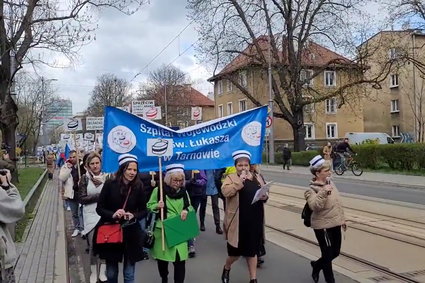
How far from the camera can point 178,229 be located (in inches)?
219

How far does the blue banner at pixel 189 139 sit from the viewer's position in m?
6.53

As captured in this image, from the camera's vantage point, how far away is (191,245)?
8.18 metres

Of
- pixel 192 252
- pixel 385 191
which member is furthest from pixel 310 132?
pixel 192 252

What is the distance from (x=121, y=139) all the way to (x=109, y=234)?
1.62m

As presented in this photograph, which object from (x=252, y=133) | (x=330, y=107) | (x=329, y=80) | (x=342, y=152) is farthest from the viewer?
(x=330, y=107)

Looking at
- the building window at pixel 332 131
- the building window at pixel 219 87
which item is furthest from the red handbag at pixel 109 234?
the building window at pixel 219 87

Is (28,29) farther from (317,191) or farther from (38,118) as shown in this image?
(38,118)

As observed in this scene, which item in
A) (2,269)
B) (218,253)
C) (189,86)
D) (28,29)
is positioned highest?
(189,86)

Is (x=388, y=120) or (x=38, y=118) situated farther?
(x=38, y=118)

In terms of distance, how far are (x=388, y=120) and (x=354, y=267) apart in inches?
2265

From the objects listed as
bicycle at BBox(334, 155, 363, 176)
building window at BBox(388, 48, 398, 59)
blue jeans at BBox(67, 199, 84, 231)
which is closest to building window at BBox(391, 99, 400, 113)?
building window at BBox(388, 48, 398, 59)

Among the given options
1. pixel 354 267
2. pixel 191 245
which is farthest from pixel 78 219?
pixel 354 267

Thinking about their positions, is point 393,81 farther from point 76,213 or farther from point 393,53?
point 76,213

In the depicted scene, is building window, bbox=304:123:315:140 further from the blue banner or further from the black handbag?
the black handbag
